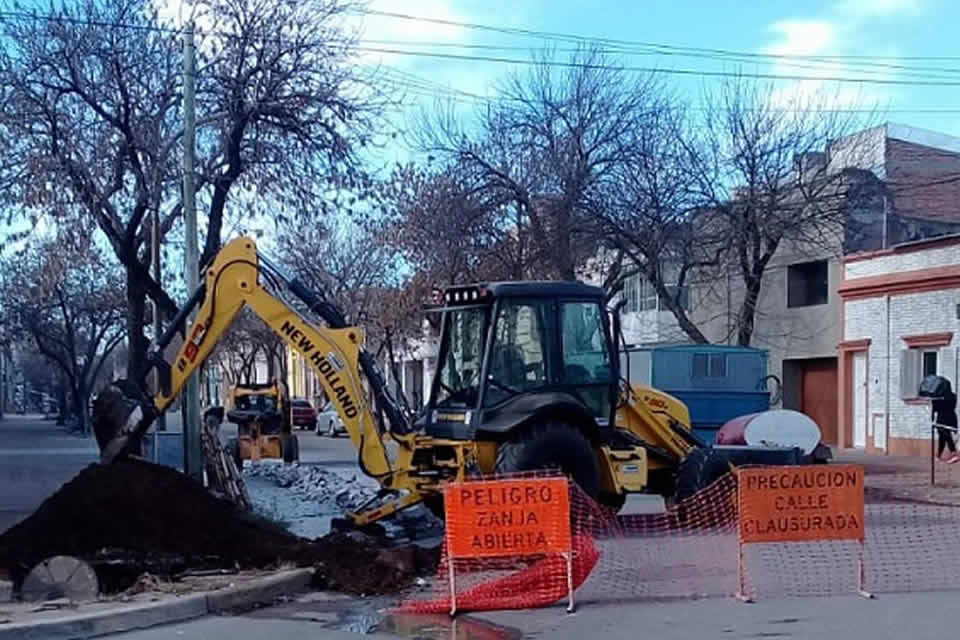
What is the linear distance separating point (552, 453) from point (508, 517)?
3.39 m

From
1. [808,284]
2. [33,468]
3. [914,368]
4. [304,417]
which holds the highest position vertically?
[808,284]

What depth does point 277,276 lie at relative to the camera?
15844mm

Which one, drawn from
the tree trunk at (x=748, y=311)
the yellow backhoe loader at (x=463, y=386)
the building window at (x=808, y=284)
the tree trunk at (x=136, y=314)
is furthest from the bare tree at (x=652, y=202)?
the yellow backhoe loader at (x=463, y=386)

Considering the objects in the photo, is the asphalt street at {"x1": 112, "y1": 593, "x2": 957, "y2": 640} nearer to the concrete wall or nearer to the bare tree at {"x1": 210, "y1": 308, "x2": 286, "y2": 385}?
the concrete wall

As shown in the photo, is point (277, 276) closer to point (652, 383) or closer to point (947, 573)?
point (947, 573)

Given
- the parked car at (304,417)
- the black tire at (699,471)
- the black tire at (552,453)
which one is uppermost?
the black tire at (552,453)

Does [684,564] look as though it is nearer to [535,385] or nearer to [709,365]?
[535,385]

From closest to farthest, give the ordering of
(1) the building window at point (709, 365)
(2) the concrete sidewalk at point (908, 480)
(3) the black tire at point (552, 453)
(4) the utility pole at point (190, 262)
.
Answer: (3) the black tire at point (552, 453) → (4) the utility pole at point (190, 262) → (2) the concrete sidewalk at point (908, 480) → (1) the building window at point (709, 365)

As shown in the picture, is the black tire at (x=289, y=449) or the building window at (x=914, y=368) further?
the building window at (x=914, y=368)

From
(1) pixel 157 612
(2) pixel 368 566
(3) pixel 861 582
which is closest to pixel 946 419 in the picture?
(3) pixel 861 582

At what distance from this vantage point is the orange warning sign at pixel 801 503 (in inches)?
475

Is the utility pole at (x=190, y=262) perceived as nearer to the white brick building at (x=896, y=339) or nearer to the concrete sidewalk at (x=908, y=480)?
the concrete sidewalk at (x=908, y=480)

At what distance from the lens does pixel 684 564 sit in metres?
13.8

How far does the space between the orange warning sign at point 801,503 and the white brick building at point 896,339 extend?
20.1 meters
